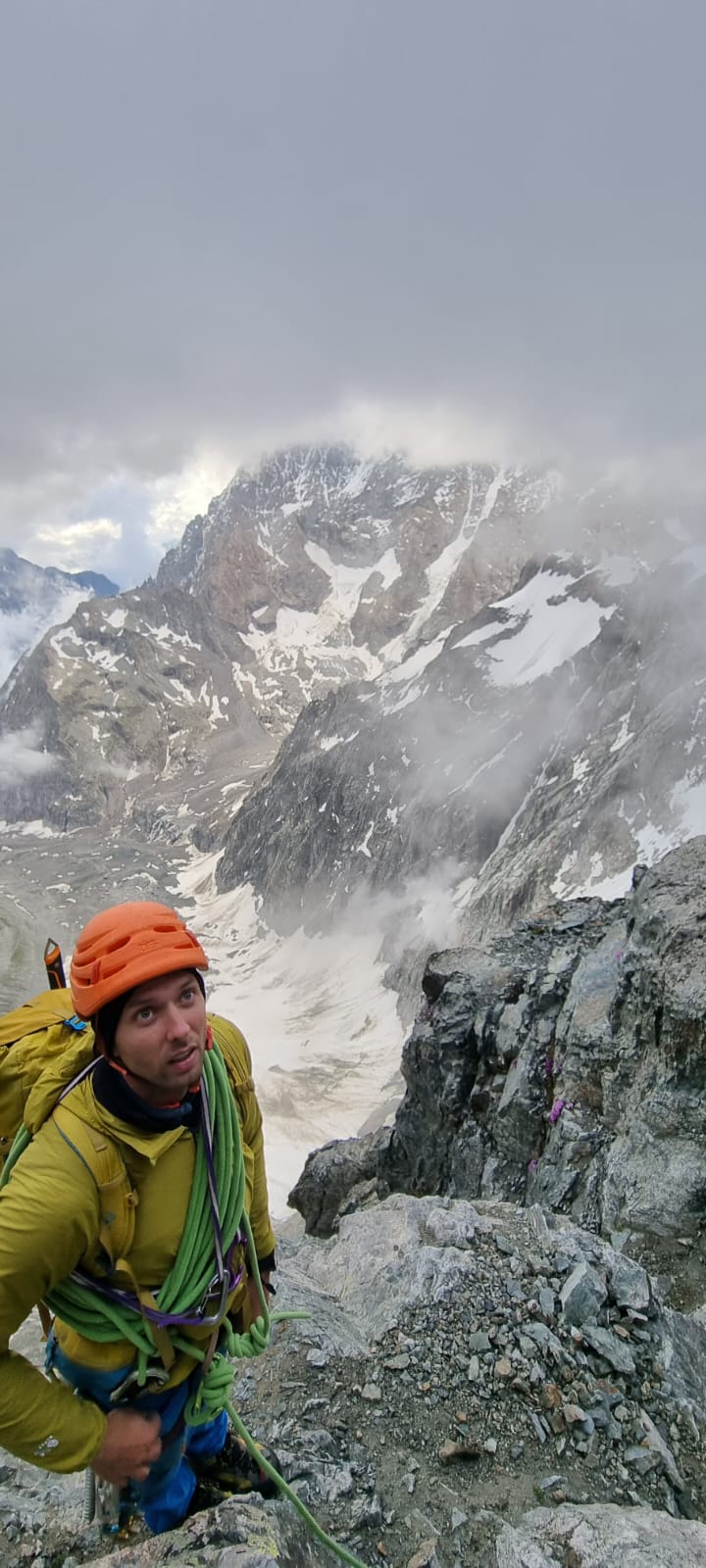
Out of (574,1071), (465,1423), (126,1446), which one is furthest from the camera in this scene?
(574,1071)

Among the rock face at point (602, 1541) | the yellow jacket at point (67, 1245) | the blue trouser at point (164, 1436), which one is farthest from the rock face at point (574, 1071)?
the yellow jacket at point (67, 1245)

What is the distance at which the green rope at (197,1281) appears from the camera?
3.41 metres

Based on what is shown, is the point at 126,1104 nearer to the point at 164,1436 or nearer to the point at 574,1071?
the point at 164,1436

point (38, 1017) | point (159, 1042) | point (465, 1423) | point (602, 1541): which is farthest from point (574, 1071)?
point (159, 1042)

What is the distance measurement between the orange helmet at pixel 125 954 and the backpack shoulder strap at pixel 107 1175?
0.45m

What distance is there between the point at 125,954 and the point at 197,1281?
5.63 ft

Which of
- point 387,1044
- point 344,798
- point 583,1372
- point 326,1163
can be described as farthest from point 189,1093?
point 344,798

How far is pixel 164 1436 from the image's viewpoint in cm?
391

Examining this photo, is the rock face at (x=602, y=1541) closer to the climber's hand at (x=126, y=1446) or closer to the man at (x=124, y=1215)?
the man at (x=124, y=1215)

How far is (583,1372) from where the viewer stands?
6.66 meters

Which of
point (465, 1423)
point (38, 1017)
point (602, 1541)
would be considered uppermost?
point (38, 1017)

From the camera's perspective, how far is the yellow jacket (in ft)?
9.57

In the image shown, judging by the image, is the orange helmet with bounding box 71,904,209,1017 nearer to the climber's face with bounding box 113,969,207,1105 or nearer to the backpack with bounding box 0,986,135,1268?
the climber's face with bounding box 113,969,207,1105

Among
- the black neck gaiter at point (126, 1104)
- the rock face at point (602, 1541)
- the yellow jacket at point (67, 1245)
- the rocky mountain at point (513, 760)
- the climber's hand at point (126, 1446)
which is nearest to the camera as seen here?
the yellow jacket at point (67, 1245)
